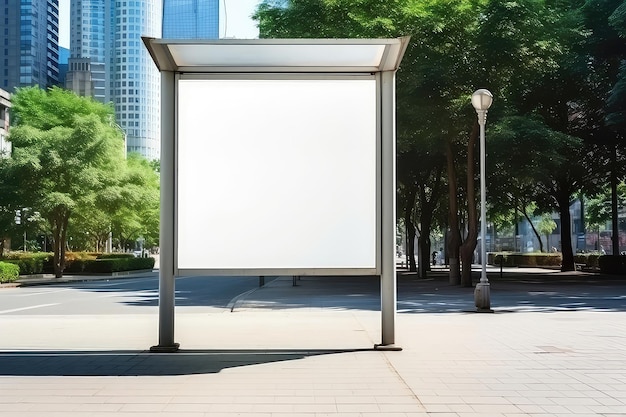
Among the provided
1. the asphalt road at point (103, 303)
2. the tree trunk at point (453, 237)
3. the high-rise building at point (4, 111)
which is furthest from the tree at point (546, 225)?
the asphalt road at point (103, 303)

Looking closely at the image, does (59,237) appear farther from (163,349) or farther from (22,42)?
(22,42)

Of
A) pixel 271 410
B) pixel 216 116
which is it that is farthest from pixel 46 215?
pixel 271 410

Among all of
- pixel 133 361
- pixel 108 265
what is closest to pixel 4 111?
pixel 108 265

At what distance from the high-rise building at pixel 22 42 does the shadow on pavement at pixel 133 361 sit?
156m

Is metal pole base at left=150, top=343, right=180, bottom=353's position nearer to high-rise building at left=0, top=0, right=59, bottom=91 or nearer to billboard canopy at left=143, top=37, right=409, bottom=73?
billboard canopy at left=143, top=37, right=409, bottom=73

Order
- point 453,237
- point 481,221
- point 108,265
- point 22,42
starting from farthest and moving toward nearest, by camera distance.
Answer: point 22,42
point 108,265
point 453,237
point 481,221

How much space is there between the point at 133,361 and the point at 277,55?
4229 millimetres

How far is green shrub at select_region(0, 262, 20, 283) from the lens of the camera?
3487 cm

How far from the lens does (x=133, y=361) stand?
9.14m

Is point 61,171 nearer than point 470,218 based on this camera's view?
No

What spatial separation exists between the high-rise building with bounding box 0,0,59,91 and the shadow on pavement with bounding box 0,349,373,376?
156452mm

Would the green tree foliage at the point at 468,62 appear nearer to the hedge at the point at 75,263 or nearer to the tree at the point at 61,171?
the tree at the point at 61,171

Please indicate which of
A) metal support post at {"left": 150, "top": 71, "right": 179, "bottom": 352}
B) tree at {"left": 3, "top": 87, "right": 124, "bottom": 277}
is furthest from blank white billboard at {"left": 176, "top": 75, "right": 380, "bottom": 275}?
tree at {"left": 3, "top": 87, "right": 124, "bottom": 277}

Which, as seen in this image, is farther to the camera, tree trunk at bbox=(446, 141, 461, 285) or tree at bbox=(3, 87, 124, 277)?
tree at bbox=(3, 87, 124, 277)
